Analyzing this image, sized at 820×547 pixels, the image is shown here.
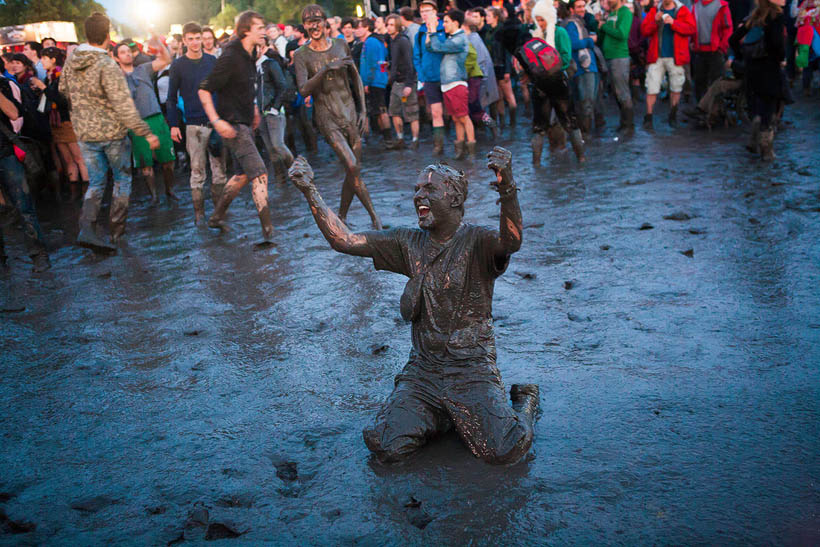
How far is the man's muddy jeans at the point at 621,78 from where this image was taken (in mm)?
13383

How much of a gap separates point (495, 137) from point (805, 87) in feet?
23.8

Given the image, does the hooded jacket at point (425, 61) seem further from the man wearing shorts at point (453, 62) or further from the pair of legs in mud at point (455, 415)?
the pair of legs in mud at point (455, 415)

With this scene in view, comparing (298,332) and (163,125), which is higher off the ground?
(163,125)

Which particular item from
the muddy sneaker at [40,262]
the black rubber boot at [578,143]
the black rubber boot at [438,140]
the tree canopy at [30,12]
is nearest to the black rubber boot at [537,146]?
the black rubber boot at [578,143]

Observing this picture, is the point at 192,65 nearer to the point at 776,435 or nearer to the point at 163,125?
the point at 163,125

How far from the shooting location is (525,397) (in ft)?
13.6

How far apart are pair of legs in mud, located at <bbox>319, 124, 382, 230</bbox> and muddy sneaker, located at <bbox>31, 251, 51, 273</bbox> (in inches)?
131

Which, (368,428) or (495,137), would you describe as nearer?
(368,428)

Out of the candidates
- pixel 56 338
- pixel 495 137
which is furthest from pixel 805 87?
pixel 56 338

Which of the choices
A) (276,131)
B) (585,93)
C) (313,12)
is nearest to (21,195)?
(313,12)

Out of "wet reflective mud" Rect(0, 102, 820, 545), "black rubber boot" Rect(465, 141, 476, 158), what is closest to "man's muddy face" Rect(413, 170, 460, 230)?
"wet reflective mud" Rect(0, 102, 820, 545)

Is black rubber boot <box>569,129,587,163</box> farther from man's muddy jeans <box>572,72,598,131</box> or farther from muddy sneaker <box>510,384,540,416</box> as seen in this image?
muddy sneaker <box>510,384,540,416</box>

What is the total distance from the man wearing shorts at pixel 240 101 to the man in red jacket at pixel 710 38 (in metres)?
8.80

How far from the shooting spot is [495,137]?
1482 cm
